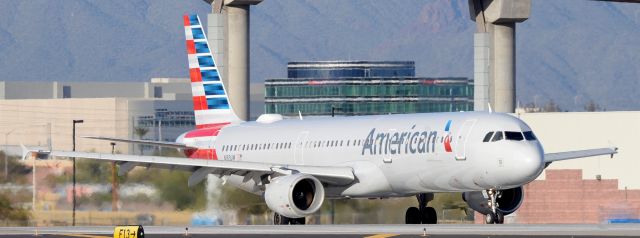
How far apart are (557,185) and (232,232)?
128 ft

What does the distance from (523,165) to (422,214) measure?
22.0ft

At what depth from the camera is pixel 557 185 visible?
8531 cm

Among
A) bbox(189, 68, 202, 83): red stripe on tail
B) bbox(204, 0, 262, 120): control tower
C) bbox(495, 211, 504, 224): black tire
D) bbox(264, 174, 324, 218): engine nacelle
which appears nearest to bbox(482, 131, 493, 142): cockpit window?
bbox(495, 211, 504, 224): black tire

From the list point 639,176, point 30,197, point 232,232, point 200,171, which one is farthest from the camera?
point 639,176

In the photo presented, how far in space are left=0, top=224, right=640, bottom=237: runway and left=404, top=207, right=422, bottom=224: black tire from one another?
9.39m

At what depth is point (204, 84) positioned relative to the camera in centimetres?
6925

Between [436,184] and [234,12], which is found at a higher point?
[234,12]

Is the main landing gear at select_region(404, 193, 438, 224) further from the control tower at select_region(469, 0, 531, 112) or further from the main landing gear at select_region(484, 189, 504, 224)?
the control tower at select_region(469, 0, 531, 112)

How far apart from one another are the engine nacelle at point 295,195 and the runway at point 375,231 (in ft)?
20.2

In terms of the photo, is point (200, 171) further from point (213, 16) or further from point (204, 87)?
point (213, 16)

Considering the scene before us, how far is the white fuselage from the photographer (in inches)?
2168

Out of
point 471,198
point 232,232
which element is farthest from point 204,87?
point 232,232

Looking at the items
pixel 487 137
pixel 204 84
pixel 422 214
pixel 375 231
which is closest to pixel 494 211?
pixel 487 137

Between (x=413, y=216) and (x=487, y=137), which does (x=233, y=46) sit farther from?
(x=487, y=137)
